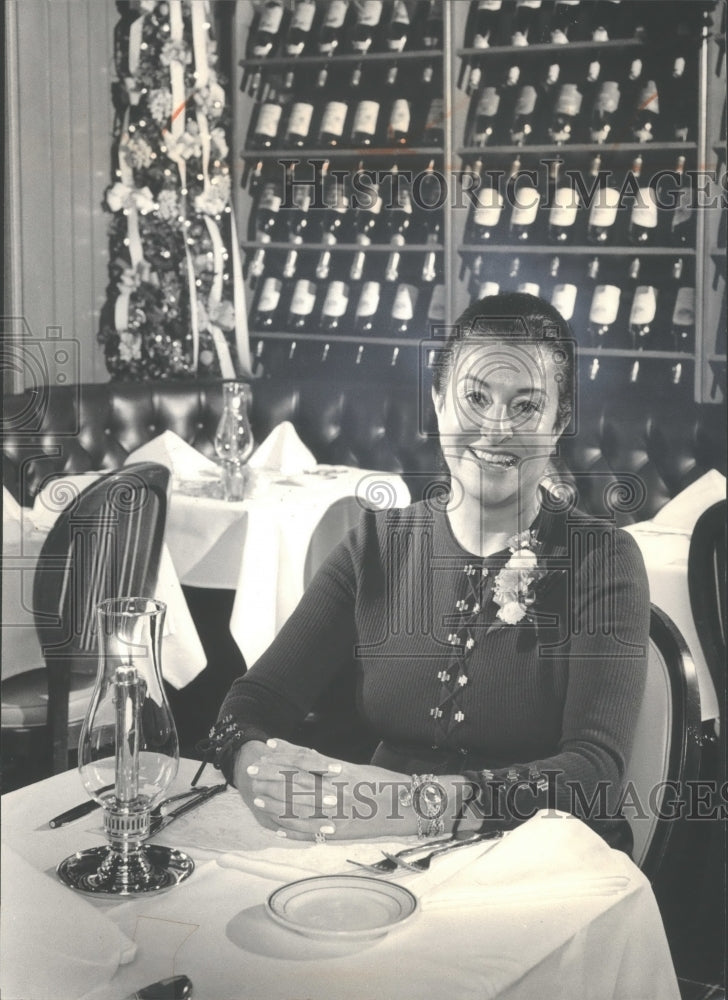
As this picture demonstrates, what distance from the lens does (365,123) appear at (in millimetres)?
1199

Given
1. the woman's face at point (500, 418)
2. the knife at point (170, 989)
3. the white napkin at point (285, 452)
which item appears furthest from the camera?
the white napkin at point (285, 452)

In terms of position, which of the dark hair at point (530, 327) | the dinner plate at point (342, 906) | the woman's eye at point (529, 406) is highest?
the dark hair at point (530, 327)

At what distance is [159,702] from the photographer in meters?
1.04

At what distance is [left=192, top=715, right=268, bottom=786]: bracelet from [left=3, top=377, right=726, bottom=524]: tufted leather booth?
301mm

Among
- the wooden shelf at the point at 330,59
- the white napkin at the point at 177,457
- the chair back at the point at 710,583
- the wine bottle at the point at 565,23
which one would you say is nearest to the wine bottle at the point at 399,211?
the wooden shelf at the point at 330,59

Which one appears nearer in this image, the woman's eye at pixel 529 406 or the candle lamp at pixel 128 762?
the candle lamp at pixel 128 762

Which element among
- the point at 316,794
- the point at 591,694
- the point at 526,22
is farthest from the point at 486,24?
the point at 316,794

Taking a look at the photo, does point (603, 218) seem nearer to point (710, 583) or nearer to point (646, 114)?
point (646, 114)

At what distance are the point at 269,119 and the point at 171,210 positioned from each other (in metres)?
0.14

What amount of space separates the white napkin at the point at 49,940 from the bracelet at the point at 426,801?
0.30 metres

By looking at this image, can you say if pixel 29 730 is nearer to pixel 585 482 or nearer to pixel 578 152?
pixel 585 482

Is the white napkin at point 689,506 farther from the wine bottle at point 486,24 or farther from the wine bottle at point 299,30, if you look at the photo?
the wine bottle at point 299,30

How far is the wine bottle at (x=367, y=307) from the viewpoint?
1209 mm

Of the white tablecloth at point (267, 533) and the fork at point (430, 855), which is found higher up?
the white tablecloth at point (267, 533)
